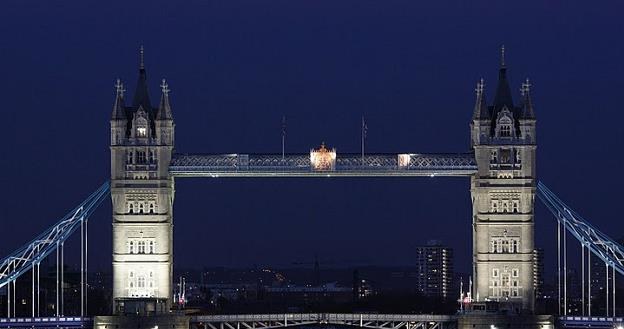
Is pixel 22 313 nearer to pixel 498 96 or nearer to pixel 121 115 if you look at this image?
pixel 121 115

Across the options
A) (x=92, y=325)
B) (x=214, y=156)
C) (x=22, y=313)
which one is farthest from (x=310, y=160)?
(x=22, y=313)

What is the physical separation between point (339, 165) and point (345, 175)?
97cm

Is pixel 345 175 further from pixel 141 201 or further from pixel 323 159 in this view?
pixel 141 201

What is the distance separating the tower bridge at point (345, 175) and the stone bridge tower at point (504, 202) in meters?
0.06

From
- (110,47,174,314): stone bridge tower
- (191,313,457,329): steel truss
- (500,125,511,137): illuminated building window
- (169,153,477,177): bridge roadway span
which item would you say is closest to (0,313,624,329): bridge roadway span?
(191,313,457,329): steel truss

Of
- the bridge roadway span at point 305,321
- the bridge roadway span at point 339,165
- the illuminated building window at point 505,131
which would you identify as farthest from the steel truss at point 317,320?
the illuminated building window at point 505,131

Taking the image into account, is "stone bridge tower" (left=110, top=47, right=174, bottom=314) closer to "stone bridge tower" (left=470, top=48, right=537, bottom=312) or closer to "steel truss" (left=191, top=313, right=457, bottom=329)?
"steel truss" (left=191, top=313, right=457, bottom=329)

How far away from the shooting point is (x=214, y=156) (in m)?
148

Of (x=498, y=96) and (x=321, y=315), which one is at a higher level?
(x=498, y=96)

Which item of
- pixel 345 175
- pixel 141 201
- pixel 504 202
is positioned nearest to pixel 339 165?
pixel 345 175

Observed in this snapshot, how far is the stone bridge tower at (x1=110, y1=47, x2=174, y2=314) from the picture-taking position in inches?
5782

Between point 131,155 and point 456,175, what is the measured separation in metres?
20.8

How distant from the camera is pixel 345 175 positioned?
481 feet

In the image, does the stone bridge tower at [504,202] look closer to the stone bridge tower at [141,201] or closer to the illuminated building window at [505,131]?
the illuminated building window at [505,131]
